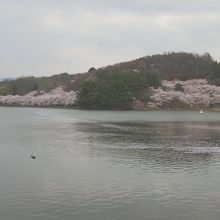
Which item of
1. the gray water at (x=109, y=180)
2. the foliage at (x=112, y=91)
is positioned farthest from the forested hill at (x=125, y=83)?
the gray water at (x=109, y=180)

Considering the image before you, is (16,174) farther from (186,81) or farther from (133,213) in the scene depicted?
(186,81)

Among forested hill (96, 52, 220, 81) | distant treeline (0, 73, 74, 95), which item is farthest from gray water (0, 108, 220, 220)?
distant treeline (0, 73, 74, 95)

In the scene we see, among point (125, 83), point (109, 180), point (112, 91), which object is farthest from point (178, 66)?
point (109, 180)

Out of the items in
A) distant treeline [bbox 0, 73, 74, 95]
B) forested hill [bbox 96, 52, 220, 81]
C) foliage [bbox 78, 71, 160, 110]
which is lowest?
foliage [bbox 78, 71, 160, 110]

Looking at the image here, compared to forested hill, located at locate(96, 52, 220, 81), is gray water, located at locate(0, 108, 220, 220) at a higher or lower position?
lower

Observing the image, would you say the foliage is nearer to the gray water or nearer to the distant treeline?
the distant treeline

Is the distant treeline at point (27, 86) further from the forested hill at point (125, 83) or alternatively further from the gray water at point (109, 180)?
the gray water at point (109, 180)

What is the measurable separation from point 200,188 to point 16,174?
5861 mm

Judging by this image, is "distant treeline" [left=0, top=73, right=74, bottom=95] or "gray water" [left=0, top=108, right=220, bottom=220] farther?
"distant treeline" [left=0, top=73, right=74, bottom=95]

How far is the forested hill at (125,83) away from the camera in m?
64.9

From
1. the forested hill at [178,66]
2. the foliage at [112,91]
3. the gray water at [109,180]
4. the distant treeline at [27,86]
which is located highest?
the forested hill at [178,66]

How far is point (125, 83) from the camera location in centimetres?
6538

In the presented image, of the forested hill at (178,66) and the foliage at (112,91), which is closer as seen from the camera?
the foliage at (112,91)

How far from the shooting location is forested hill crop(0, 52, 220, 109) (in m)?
64.9
